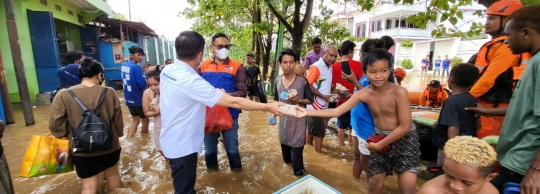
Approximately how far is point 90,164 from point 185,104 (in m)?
1.26

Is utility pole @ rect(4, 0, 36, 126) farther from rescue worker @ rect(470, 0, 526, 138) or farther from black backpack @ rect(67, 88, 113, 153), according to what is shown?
rescue worker @ rect(470, 0, 526, 138)

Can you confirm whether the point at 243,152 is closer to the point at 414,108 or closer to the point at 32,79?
the point at 414,108

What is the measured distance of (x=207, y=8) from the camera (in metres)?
8.97

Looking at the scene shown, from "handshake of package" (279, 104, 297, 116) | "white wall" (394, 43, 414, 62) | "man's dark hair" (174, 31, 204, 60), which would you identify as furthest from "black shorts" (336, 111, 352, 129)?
"white wall" (394, 43, 414, 62)

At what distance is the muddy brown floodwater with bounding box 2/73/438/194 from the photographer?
3148 millimetres

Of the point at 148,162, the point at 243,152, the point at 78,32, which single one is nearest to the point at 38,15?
the point at 78,32

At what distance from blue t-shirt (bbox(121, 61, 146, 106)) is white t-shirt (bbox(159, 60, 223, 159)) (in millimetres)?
2914

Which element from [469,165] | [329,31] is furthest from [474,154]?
[329,31]

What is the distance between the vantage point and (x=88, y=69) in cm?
253

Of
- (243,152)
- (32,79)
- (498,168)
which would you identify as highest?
(32,79)

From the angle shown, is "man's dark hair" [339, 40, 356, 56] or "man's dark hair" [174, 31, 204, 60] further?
"man's dark hair" [339, 40, 356, 56]

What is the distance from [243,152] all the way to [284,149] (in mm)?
1024

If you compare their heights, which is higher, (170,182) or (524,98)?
(524,98)

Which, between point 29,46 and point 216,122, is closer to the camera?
point 216,122
